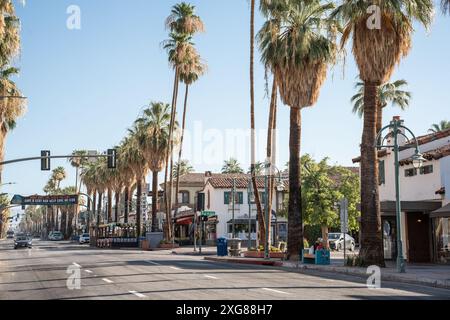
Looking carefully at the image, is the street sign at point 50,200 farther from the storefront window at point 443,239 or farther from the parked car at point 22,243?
the storefront window at point 443,239

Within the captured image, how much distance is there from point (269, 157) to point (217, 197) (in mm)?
32132

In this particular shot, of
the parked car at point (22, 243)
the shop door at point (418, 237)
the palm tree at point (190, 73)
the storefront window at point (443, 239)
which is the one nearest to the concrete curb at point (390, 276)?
the storefront window at point (443, 239)

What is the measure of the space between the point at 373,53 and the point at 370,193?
6.22m

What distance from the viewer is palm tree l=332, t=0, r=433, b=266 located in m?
25.5

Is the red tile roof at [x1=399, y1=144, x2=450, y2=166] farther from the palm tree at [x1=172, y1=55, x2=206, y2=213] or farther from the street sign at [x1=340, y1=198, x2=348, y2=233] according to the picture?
the palm tree at [x1=172, y1=55, x2=206, y2=213]

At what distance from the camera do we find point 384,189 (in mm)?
35469

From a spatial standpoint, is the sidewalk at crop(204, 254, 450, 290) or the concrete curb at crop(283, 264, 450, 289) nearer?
the concrete curb at crop(283, 264, 450, 289)

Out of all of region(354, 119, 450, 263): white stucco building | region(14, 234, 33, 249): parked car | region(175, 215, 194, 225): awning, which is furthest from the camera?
region(175, 215, 194, 225): awning

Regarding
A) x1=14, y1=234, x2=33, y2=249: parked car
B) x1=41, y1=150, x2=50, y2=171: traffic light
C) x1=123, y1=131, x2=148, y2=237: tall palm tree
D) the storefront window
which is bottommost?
x1=14, y1=234, x2=33, y2=249: parked car

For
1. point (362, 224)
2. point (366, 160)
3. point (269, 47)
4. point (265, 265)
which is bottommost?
point (265, 265)

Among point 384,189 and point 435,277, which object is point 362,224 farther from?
point 384,189

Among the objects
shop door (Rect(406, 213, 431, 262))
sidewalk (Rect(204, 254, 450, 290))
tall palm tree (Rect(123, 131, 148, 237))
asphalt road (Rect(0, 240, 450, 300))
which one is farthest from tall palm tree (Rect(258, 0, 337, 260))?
tall palm tree (Rect(123, 131, 148, 237))
